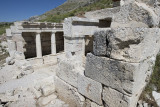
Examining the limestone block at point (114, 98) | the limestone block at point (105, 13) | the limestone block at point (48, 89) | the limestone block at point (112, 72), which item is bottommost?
the limestone block at point (48, 89)

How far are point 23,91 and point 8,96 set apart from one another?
572mm

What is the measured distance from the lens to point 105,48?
7.22ft

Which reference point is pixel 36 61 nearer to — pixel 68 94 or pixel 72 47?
pixel 72 47

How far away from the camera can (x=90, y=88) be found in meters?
2.60

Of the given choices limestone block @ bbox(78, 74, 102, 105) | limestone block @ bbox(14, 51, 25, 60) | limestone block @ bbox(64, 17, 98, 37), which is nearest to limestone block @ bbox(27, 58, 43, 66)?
limestone block @ bbox(14, 51, 25, 60)

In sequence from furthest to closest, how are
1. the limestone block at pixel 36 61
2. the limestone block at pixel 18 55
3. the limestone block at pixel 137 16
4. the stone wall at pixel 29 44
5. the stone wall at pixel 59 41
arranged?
the stone wall at pixel 59 41
the stone wall at pixel 29 44
the limestone block at pixel 36 61
the limestone block at pixel 18 55
the limestone block at pixel 137 16

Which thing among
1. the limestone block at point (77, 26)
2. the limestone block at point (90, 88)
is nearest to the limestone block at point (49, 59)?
the limestone block at point (77, 26)

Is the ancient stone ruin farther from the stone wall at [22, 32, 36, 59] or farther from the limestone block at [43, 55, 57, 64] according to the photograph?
the stone wall at [22, 32, 36, 59]

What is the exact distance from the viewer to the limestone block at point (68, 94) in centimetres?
287

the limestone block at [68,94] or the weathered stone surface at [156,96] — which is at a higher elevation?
the weathered stone surface at [156,96]

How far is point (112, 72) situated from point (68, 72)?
150 centimetres

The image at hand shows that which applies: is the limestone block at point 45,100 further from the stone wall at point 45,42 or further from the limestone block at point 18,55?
the stone wall at point 45,42

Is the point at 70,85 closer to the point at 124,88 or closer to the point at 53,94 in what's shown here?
the point at 53,94

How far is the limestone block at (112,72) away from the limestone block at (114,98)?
11cm
